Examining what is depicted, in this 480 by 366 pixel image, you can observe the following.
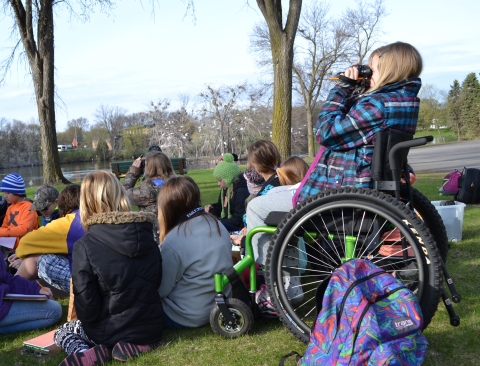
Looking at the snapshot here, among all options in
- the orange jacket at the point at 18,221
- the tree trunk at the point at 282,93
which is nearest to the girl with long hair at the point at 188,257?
the orange jacket at the point at 18,221

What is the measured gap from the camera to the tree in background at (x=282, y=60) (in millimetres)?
8570

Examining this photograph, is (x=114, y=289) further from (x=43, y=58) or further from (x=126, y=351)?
(x=43, y=58)

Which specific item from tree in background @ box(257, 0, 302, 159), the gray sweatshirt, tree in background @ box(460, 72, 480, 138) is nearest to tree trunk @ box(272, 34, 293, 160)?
tree in background @ box(257, 0, 302, 159)

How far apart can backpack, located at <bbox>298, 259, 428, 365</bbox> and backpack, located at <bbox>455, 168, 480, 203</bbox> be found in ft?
19.5

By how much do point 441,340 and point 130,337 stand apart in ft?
6.11

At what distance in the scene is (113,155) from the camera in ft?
156

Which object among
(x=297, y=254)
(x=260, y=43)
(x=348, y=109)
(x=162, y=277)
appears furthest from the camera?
(x=260, y=43)

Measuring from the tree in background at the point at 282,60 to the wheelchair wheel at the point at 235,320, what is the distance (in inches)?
226

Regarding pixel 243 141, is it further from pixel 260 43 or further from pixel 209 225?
pixel 209 225

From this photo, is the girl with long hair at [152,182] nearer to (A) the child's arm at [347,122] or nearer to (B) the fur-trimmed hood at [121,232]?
(B) the fur-trimmed hood at [121,232]

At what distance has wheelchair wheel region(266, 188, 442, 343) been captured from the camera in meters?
2.54

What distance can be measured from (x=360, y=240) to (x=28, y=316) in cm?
242

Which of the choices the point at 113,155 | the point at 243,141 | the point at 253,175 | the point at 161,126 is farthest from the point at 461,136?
the point at 253,175

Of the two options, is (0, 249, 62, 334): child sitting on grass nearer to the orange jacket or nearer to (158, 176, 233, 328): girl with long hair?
(158, 176, 233, 328): girl with long hair
